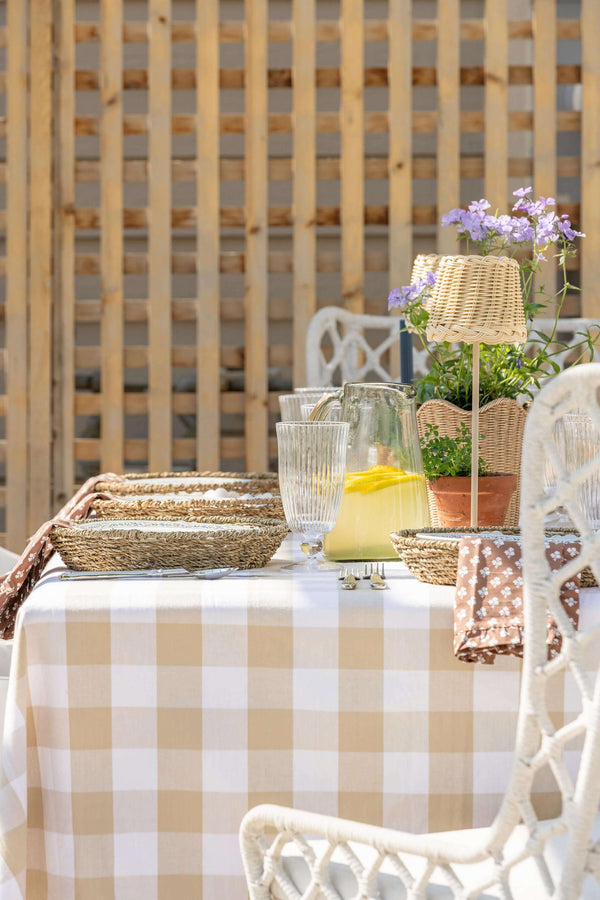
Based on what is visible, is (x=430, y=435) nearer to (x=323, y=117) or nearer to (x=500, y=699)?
(x=500, y=699)

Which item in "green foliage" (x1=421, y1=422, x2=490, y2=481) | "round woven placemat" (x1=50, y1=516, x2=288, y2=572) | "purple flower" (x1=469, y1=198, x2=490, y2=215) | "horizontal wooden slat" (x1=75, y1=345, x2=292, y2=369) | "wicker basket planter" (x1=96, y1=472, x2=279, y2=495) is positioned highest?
"purple flower" (x1=469, y1=198, x2=490, y2=215)

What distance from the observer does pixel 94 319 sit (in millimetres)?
3158

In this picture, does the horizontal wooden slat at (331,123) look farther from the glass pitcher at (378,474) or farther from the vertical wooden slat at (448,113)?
the glass pitcher at (378,474)

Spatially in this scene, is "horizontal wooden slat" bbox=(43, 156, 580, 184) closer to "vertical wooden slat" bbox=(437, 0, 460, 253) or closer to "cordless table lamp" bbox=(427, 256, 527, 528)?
"vertical wooden slat" bbox=(437, 0, 460, 253)

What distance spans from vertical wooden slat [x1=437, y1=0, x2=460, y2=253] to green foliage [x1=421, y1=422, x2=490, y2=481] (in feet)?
6.44

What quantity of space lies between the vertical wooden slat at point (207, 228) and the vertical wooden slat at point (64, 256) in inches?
15.4

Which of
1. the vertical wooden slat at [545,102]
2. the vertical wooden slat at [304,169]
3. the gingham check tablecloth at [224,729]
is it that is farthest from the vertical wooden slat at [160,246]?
the gingham check tablecloth at [224,729]

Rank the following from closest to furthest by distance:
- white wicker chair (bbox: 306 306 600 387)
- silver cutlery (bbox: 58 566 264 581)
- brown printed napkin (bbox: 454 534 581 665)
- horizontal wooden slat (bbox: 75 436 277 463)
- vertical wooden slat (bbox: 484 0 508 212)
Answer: brown printed napkin (bbox: 454 534 581 665) → silver cutlery (bbox: 58 566 264 581) → white wicker chair (bbox: 306 306 600 387) → vertical wooden slat (bbox: 484 0 508 212) → horizontal wooden slat (bbox: 75 436 277 463)

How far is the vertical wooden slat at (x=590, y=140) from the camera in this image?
303 centimetres

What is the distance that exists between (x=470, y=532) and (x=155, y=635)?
0.33 metres

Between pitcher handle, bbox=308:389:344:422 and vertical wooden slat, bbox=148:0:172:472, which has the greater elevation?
vertical wooden slat, bbox=148:0:172:472

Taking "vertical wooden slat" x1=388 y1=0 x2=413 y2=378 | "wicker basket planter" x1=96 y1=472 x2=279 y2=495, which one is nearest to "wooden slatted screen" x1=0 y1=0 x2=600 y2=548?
"vertical wooden slat" x1=388 y1=0 x2=413 y2=378

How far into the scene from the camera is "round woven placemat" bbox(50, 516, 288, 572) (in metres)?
0.94

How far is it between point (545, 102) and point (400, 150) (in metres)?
0.45
